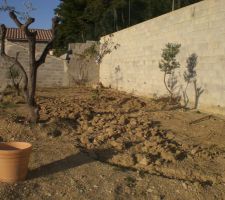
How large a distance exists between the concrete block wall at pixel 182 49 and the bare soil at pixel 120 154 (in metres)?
0.82

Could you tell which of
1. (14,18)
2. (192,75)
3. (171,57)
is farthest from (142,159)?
(171,57)

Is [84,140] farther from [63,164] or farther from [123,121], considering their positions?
[123,121]

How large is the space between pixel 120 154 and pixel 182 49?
5.98 meters

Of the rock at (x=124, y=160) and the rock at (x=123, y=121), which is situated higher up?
the rock at (x=123, y=121)

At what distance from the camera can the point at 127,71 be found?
17.4 metres

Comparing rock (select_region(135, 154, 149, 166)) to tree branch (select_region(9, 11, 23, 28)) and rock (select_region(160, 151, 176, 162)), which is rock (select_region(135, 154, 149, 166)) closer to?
rock (select_region(160, 151, 176, 162))

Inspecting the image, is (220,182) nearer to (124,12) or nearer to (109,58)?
(109,58)

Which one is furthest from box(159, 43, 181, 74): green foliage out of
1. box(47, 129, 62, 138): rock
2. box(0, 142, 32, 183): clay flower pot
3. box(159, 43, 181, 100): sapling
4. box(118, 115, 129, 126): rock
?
box(0, 142, 32, 183): clay flower pot

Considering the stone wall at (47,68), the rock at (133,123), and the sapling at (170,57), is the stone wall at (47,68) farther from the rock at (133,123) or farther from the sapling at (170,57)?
the rock at (133,123)

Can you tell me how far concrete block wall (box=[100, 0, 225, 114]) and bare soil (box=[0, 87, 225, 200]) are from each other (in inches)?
32.3

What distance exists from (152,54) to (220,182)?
9.10 metres

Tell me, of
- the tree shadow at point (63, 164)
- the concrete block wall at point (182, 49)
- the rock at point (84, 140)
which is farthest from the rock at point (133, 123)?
the tree shadow at point (63, 164)

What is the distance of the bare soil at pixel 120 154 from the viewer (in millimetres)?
4930

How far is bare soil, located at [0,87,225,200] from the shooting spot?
493cm
